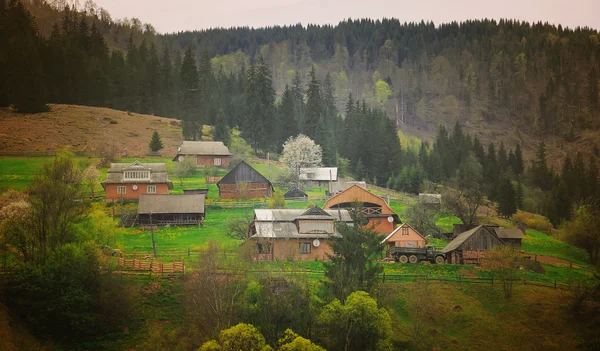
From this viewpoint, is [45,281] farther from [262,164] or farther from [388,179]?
[388,179]

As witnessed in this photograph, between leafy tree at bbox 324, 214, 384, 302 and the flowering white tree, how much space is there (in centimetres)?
4508

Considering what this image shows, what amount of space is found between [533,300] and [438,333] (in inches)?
401

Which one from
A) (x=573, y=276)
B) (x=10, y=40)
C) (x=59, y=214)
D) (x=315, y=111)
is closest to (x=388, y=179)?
(x=315, y=111)

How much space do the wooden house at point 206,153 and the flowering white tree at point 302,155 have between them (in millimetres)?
9660

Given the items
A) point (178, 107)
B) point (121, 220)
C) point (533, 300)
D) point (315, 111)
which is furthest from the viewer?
point (178, 107)

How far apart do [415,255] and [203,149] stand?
48.4m

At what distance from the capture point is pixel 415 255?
178 feet

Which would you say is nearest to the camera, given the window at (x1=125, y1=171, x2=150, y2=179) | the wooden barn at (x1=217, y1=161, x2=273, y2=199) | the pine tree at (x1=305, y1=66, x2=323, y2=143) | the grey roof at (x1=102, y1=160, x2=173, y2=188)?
the grey roof at (x1=102, y1=160, x2=173, y2=188)

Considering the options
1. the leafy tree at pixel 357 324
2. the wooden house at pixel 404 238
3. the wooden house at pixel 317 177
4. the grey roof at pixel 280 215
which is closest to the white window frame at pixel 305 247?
the grey roof at pixel 280 215

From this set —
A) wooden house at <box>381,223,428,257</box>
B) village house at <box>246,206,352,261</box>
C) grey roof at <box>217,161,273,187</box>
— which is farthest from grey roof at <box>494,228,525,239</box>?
grey roof at <box>217,161,273,187</box>

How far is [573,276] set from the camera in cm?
5359

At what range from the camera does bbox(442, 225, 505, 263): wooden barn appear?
2153 inches

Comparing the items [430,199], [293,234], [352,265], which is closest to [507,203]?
[430,199]

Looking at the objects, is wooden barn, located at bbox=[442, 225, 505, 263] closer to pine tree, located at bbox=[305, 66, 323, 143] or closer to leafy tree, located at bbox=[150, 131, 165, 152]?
pine tree, located at bbox=[305, 66, 323, 143]
